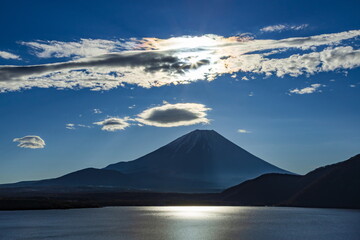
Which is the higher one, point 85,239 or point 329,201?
point 329,201

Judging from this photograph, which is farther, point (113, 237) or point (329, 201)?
point (329, 201)

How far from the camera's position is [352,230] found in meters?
92.4

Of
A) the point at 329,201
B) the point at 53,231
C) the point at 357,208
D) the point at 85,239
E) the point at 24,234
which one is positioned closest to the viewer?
the point at 85,239

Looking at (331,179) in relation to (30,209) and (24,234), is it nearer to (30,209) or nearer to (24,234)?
(30,209)

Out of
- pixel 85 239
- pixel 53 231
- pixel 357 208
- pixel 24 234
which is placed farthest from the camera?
pixel 357 208

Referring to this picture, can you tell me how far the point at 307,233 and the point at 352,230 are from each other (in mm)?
10948

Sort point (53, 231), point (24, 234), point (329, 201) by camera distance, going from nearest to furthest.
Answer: point (24, 234)
point (53, 231)
point (329, 201)

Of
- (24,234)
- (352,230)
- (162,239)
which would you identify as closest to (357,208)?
(352,230)

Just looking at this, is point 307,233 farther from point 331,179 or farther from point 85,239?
point 331,179

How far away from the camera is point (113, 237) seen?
3187 inches

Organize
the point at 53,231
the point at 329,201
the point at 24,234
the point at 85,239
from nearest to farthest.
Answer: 1. the point at 85,239
2. the point at 24,234
3. the point at 53,231
4. the point at 329,201

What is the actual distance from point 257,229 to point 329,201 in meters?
107

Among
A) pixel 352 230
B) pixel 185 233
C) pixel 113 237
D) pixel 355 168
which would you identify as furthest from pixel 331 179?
pixel 113 237

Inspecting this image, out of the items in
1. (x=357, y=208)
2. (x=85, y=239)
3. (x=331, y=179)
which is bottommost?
(x=85, y=239)
